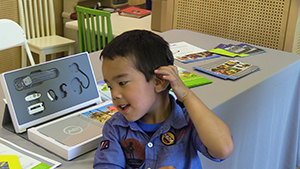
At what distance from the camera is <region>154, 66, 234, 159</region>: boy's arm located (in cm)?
75

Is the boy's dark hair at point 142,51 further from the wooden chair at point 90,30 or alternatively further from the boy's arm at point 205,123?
the wooden chair at point 90,30

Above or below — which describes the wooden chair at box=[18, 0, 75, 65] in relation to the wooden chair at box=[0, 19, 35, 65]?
below

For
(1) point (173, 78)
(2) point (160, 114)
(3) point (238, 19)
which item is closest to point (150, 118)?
(2) point (160, 114)

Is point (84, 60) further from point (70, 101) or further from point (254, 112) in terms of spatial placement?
point (254, 112)

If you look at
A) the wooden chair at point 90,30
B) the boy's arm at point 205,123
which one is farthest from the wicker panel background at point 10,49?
the boy's arm at point 205,123

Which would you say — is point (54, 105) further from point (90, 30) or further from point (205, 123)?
point (90, 30)

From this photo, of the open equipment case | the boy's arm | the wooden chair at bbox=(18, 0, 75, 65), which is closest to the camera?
the boy's arm

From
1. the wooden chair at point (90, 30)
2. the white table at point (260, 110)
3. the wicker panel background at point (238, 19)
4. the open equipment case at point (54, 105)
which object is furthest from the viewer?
the wooden chair at point (90, 30)

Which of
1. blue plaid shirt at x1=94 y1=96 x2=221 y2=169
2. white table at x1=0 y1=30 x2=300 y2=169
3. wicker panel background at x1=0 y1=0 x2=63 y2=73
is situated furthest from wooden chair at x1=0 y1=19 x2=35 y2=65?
wicker panel background at x1=0 y1=0 x2=63 y2=73

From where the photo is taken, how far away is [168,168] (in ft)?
2.49

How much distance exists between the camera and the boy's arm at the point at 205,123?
2.45ft

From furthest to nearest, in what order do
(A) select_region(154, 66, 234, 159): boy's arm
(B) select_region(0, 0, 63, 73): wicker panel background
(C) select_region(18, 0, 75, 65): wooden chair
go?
(B) select_region(0, 0, 63, 73): wicker panel background
(C) select_region(18, 0, 75, 65): wooden chair
(A) select_region(154, 66, 234, 159): boy's arm

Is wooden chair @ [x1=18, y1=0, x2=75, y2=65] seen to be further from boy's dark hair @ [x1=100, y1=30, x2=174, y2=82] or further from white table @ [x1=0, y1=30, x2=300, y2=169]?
boy's dark hair @ [x1=100, y1=30, x2=174, y2=82]

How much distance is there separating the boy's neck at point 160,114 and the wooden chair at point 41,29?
2639 mm
